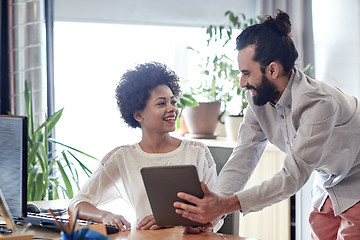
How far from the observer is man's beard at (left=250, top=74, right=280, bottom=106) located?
6.81ft

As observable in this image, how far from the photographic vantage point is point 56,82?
430 centimetres

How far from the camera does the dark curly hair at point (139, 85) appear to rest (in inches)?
95.0

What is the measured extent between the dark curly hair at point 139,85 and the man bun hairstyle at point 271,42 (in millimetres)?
453

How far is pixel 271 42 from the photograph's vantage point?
2.06 m

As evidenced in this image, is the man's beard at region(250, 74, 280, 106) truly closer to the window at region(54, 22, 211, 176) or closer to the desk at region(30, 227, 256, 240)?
the desk at region(30, 227, 256, 240)

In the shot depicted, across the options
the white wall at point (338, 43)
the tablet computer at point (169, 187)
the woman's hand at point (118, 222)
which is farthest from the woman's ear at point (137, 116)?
the white wall at point (338, 43)

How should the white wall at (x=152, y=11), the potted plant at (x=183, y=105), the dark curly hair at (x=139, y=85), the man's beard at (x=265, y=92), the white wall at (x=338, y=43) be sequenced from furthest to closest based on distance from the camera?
the white wall at (x=152, y=11), the white wall at (x=338, y=43), the potted plant at (x=183, y=105), the dark curly hair at (x=139, y=85), the man's beard at (x=265, y=92)

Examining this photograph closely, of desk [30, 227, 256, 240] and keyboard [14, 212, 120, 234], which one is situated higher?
keyboard [14, 212, 120, 234]

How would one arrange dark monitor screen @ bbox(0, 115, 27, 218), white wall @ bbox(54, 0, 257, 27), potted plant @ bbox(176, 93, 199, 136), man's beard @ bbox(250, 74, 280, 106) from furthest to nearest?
white wall @ bbox(54, 0, 257, 27)
potted plant @ bbox(176, 93, 199, 136)
man's beard @ bbox(250, 74, 280, 106)
dark monitor screen @ bbox(0, 115, 27, 218)

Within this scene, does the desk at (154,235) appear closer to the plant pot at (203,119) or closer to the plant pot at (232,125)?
the plant pot at (232,125)

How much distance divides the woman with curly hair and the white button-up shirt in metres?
0.18

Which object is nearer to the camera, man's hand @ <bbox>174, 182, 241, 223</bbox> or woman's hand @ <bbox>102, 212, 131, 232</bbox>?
man's hand @ <bbox>174, 182, 241, 223</bbox>

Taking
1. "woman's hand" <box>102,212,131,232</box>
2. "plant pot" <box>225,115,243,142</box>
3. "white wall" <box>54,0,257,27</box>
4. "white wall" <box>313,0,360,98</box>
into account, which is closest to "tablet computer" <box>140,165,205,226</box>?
"woman's hand" <box>102,212,131,232</box>

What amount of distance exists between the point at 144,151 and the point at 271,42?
0.71m
